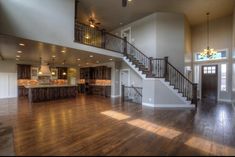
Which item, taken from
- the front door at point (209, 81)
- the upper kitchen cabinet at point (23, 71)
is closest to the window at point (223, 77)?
the front door at point (209, 81)

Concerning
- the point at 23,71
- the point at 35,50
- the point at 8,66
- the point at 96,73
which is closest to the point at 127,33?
the point at 96,73

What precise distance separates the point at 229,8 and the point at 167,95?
583 cm

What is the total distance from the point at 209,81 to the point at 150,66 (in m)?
5.00

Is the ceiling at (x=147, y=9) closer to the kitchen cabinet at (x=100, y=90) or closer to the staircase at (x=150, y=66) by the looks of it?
the staircase at (x=150, y=66)

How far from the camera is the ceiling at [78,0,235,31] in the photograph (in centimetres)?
686

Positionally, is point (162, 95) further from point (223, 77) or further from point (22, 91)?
point (22, 91)

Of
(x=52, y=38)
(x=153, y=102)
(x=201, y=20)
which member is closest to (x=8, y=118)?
(x=52, y=38)

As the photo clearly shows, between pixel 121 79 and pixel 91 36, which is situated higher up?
pixel 91 36

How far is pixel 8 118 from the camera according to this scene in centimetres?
477

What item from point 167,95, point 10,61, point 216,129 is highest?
point 10,61

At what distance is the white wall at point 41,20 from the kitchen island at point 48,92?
400cm

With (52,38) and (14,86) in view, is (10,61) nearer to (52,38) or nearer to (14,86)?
(14,86)

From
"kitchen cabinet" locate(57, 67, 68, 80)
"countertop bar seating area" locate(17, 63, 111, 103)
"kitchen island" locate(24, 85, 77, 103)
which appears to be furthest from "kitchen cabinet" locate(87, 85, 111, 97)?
"kitchen cabinet" locate(57, 67, 68, 80)

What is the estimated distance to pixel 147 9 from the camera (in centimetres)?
754
